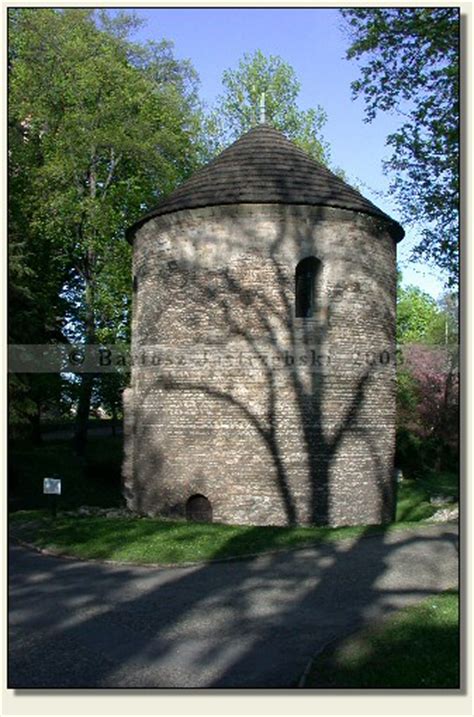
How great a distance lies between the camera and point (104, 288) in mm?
25125

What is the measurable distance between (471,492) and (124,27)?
95.8 ft

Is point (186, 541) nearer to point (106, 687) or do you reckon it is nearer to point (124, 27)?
point (106, 687)

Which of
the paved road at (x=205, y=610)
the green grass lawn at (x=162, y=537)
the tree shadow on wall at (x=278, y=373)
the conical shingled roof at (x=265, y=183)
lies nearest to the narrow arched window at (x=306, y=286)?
the tree shadow on wall at (x=278, y=373)

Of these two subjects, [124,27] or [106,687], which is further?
[124,27]

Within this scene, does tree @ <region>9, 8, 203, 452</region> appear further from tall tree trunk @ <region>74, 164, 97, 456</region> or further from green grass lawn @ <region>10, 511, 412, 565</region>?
green grass lawn @ <region>10, 511, 412, 565</region>

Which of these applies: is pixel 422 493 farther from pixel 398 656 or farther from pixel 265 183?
pixel 398 656

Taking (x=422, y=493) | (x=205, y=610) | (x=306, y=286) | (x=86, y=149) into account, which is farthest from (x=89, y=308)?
(x=205, y=610)

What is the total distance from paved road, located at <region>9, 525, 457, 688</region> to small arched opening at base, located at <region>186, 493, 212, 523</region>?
3625 millimetres

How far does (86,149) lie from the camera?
2459 centimetres

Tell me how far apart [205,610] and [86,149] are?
2001 cm

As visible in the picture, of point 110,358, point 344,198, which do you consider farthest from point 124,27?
point 344,198

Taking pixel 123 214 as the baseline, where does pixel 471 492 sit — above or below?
below

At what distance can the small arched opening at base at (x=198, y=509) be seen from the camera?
14.6 m

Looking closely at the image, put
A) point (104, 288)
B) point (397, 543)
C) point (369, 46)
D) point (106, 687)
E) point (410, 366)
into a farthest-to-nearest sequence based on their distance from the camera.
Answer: point (410, 366), point (104, 288), point (369, 46), point (397, 543), point (106, 687)
